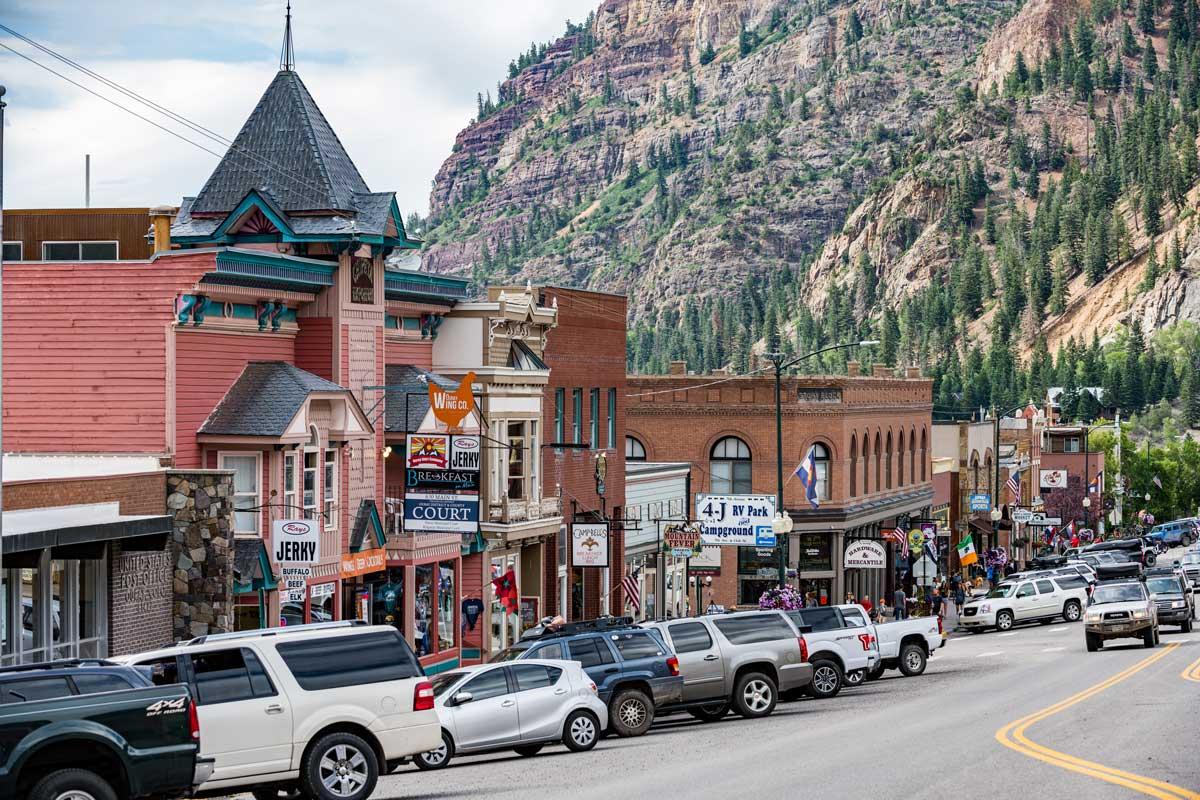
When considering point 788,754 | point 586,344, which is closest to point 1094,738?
point 788,754

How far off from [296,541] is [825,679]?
10675 mm

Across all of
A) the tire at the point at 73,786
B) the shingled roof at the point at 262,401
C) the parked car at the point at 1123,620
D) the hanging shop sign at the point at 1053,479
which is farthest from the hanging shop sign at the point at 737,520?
the hanging shop sign at the point at 1053,479

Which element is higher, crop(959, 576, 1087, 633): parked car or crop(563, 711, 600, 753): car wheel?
crop(563, 711, 600, 753): car wheel

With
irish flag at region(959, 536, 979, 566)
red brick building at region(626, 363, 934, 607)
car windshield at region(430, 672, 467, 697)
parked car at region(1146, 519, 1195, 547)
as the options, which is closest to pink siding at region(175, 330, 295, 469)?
car windshield at region(430, 672, 467, 697)

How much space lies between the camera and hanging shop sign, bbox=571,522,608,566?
4441 centimetres

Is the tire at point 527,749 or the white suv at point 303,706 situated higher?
the white suv at point 303,706

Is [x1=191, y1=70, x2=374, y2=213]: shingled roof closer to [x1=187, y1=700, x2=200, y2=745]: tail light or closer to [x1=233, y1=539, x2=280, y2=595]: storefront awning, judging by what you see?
[x1=233, y1=539, x2=280, y2=595]: storefront awning

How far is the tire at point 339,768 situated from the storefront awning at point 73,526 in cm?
710

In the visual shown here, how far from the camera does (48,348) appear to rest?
101 ft

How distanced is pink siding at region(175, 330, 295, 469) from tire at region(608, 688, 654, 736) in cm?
954

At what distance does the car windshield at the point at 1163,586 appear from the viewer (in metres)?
50.0

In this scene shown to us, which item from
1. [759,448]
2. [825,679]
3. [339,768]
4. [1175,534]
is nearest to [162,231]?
[825,679]

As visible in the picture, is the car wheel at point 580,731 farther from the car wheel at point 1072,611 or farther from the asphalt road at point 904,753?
the car wheel at point 1072,611

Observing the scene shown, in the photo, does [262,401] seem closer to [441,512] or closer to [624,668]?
[441,512]
